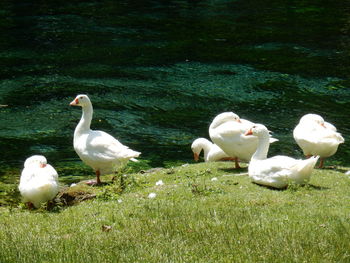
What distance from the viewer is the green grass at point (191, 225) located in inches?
305

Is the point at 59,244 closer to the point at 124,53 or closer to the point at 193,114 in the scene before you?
the point at 193,114

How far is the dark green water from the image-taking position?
20.2 metres

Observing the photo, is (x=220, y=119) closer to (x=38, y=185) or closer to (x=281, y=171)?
(x=281, y=171)

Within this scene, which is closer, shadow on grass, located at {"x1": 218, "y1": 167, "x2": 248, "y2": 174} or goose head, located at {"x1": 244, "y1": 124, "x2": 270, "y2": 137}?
goose head, located at {"x1": 244, "y1": 124, "x2": 270, "y2": 137}

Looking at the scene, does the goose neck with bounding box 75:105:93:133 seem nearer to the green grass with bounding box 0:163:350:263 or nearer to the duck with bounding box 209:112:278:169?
the green grass with bounding box 0:163:350:263

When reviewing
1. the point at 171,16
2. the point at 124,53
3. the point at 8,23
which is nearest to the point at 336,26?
the point at 171,16

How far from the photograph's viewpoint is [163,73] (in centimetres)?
2691

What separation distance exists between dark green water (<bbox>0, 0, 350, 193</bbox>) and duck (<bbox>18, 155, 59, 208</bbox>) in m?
4.65

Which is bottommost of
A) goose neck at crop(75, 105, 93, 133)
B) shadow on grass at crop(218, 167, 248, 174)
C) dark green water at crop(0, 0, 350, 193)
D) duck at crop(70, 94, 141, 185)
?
dark green water at crop(0, 0, 350, 193)

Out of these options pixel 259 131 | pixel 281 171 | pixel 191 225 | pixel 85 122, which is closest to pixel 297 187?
pixel 281 171

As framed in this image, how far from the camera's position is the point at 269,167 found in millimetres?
11703

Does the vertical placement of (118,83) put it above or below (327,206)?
below

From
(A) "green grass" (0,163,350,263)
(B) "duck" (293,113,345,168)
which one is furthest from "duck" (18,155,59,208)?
(B) "duck" (293,113,345,168)

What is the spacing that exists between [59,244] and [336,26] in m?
29.0
